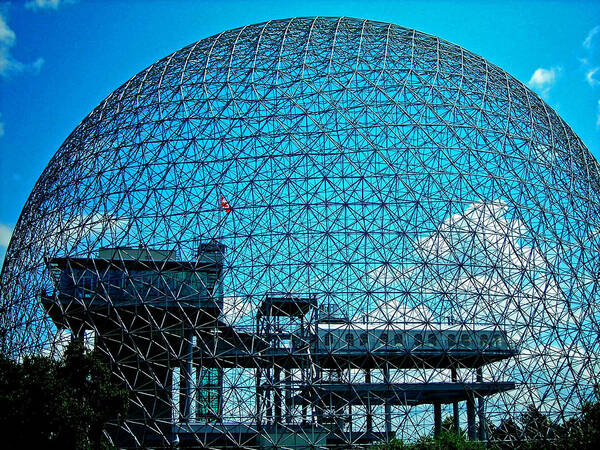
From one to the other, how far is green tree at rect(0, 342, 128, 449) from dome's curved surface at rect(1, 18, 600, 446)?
17.2ft

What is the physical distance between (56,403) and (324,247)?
11.7 metres

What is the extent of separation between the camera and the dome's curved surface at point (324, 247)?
24094 mm

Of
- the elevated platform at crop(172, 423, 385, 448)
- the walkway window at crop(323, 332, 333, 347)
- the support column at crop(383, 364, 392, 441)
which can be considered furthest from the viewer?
the walkway window at crop(323, 332, 333, 347)

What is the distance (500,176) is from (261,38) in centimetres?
1282

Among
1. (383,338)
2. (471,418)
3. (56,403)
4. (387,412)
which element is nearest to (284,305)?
(383,338)

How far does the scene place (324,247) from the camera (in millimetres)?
25016

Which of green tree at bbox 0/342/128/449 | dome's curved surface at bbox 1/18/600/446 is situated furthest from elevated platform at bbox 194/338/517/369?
green tree at bbox 0/342/128/449

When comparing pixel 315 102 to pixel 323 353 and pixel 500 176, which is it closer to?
pixel 500 176

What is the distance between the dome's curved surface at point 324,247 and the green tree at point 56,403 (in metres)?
5.26

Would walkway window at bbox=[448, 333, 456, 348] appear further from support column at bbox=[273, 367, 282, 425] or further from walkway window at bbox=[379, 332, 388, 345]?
support column at bbox=[273, 367, 282, 425]

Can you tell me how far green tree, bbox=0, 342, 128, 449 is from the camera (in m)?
16.5

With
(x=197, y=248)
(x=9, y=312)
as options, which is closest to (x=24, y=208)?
(x=9, y=312)

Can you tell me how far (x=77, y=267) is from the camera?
26781mm

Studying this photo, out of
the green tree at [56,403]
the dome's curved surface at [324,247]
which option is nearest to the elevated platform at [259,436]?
the dome's curved surface at [324,247]
